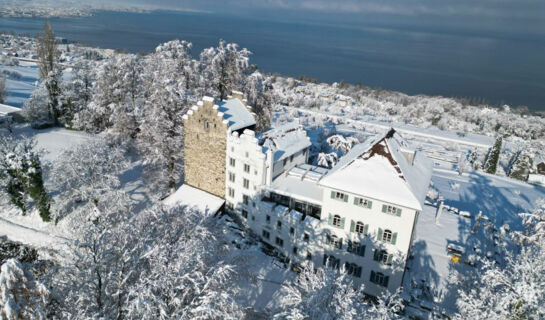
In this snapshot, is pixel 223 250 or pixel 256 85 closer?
pixel 223 250

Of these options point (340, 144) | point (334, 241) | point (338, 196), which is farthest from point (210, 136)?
point (340, 144)

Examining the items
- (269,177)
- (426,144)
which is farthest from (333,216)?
(426,144)

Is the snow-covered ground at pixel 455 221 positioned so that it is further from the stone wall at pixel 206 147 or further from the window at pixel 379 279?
the stone wall at pixel 206 147

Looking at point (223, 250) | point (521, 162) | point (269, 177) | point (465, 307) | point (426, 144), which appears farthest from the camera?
point (426, 144)

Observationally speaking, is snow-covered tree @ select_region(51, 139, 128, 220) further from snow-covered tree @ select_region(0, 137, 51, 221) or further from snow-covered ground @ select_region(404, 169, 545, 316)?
snow-covered ground @ select_region(404, 169, 545, 316)

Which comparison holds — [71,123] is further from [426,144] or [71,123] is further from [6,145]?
[426,144]

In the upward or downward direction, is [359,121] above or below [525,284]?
below
